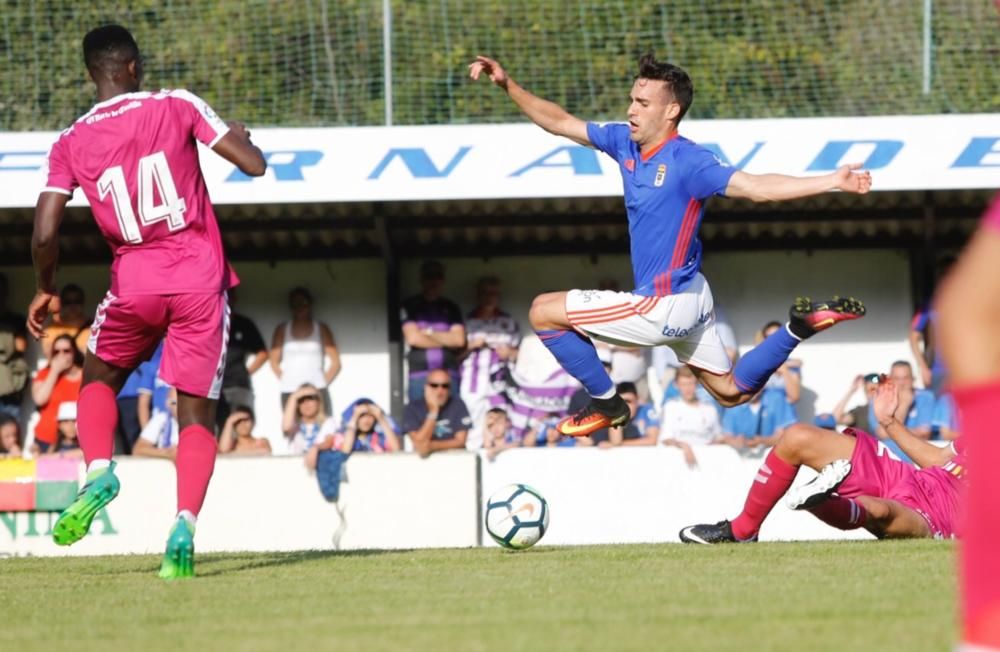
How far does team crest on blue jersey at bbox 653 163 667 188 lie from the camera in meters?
7.45

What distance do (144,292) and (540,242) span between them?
8.43m

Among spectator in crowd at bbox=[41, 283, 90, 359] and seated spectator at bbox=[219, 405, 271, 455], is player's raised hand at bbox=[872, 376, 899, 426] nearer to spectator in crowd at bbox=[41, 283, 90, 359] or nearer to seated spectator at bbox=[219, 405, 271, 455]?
seated spectator at bbox=[219, 405, 271, 455]

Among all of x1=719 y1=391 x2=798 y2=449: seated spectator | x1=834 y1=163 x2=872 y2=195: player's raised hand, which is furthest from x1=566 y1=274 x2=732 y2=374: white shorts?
x1=719 y1=391 x2=798 y2=449: seated spectator

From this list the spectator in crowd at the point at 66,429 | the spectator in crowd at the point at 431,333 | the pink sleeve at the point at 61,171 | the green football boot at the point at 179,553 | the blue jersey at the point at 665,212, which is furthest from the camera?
the spectator in crowd at the point at 431,333

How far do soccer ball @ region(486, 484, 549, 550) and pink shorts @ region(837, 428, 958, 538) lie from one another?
1.66m

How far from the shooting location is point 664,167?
7465mm

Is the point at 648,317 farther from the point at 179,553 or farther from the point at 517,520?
the point at 179,553

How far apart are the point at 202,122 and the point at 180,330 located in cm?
96

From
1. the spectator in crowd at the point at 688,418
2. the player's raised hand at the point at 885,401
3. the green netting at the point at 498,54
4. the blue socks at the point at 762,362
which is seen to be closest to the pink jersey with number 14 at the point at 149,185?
the blue socks at the point at 762,362

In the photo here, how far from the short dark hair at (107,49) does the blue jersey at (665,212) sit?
2640mm

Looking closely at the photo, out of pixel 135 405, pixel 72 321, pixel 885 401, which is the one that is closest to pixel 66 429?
pixel 135 405

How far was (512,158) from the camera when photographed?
41.3 ft

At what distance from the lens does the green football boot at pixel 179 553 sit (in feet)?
20.6

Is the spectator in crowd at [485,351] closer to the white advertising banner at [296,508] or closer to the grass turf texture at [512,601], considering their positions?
the white advertising banner at [296,508]
